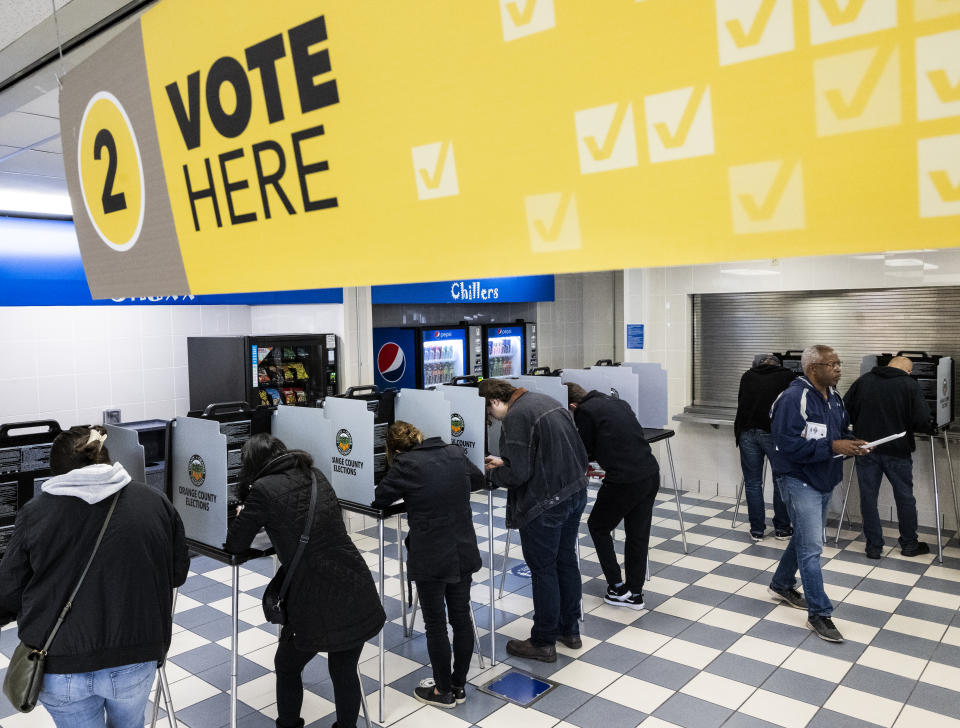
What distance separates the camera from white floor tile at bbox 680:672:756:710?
3.71 m

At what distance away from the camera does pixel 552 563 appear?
13.6 feet

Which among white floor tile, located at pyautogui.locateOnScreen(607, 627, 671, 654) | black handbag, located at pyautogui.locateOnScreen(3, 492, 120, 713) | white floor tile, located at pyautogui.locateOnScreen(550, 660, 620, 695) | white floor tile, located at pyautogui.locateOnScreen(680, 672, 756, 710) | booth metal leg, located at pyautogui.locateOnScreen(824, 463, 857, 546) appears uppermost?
black handbag, located at pyautogui.locateOnScreen(3, 492, 120, 713)

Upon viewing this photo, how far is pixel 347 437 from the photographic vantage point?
4125mm

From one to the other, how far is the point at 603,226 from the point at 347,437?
3.41 meters

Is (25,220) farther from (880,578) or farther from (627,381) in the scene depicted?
(880,578)

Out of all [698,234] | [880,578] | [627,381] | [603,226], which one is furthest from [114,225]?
[880,578]

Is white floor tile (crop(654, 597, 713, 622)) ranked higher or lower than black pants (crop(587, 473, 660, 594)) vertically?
lower

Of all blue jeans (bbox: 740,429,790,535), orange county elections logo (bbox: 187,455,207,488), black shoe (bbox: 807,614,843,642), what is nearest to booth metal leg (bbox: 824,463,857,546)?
blue jeans (bbox: 740,429,790,535)

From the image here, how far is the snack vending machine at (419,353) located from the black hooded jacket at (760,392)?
11.2 ft

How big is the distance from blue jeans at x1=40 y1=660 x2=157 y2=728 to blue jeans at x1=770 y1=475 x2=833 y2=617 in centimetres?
365

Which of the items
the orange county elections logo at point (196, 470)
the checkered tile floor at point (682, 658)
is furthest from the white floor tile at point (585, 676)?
the orange county elections logo at point (196, 470)

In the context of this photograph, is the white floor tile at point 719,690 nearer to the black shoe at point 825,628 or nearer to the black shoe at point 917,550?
the black shoe at point 825,628

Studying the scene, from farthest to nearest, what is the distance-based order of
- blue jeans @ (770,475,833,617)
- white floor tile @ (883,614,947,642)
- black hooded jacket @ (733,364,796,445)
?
black hooded jacket @ (733,364,796,445) → white floor tile @ (883,614,947,642) → blue jeans @ (770,475,833,617)

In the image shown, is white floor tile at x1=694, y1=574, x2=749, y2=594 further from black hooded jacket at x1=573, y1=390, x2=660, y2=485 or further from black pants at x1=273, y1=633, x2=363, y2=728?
black pants at x1=273, y1=633, x2=363, y2=728
